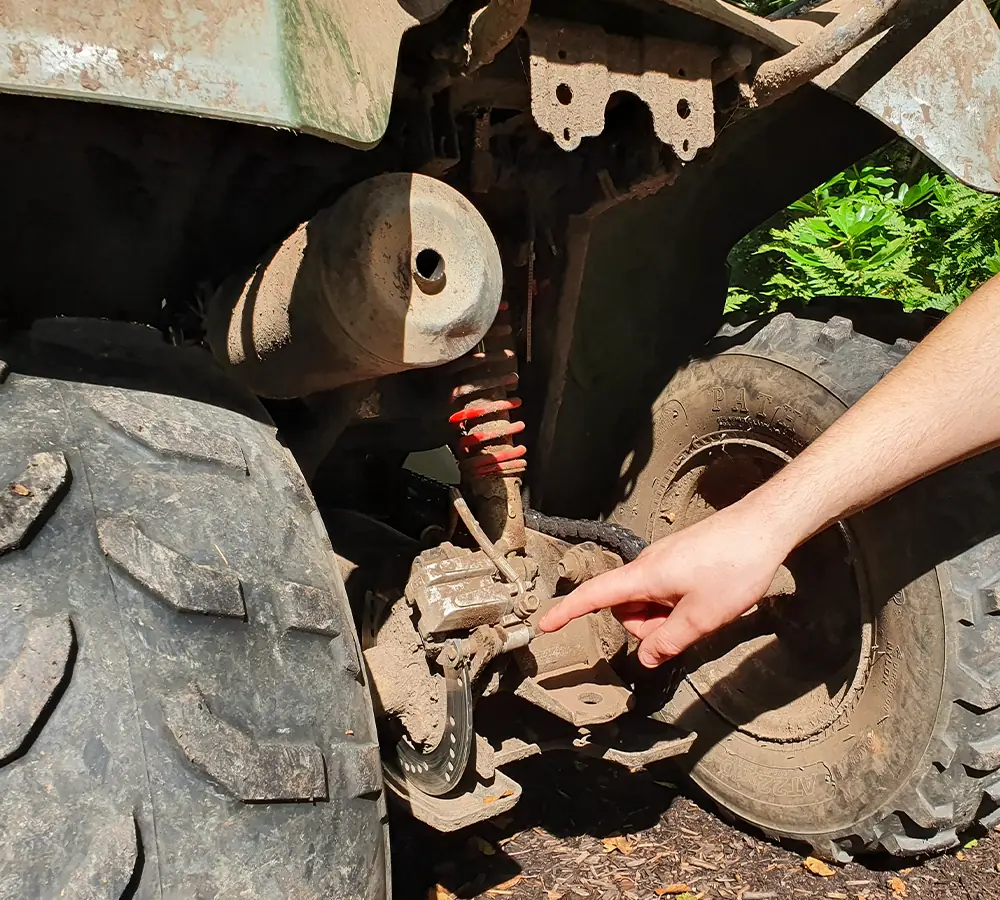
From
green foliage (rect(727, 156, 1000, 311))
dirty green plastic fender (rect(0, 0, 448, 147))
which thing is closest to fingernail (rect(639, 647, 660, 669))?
dirty green plastic fender (rect(0, 0, 448, 147))

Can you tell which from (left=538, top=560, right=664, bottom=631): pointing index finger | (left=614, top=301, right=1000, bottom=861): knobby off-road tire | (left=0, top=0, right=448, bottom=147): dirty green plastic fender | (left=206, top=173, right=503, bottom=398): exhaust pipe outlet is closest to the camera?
(left=0, top=0, right=448, bottom=147): dirty green plastic fender

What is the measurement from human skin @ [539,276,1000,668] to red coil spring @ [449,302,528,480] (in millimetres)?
373

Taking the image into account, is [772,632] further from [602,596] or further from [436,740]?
[436,740]

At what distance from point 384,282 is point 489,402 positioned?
515 millimetres

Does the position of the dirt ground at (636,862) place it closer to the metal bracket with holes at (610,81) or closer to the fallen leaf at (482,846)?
the fallen leaf at (482,846)

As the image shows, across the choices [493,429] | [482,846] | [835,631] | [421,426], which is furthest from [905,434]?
[482,846]

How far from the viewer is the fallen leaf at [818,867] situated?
2395mm

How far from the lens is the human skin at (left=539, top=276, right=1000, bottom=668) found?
1770mm

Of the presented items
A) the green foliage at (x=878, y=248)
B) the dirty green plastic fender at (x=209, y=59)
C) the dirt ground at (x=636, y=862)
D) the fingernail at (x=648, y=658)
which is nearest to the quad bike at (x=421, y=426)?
the dirty green plastic fender at (x=209, y=59)

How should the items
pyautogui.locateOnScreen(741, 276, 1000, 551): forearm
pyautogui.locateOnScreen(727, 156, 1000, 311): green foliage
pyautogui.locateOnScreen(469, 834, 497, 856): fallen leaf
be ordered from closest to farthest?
A: pyautogui.locateOnScreen(741, 276, 1000, 551): forearm → pyautogui.locateOnScreen(469, 834, 497, 856): fallen leaf → pyautogui.locateOnScreen(727, 156, 1000, 311): green foliage

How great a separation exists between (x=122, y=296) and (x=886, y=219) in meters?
4.53

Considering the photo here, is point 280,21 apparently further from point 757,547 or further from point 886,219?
point 886,219

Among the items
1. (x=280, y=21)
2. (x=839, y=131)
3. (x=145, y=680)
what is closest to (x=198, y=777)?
(x=145, y=680)

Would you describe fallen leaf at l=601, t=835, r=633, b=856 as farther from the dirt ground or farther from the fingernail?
the fingernail
